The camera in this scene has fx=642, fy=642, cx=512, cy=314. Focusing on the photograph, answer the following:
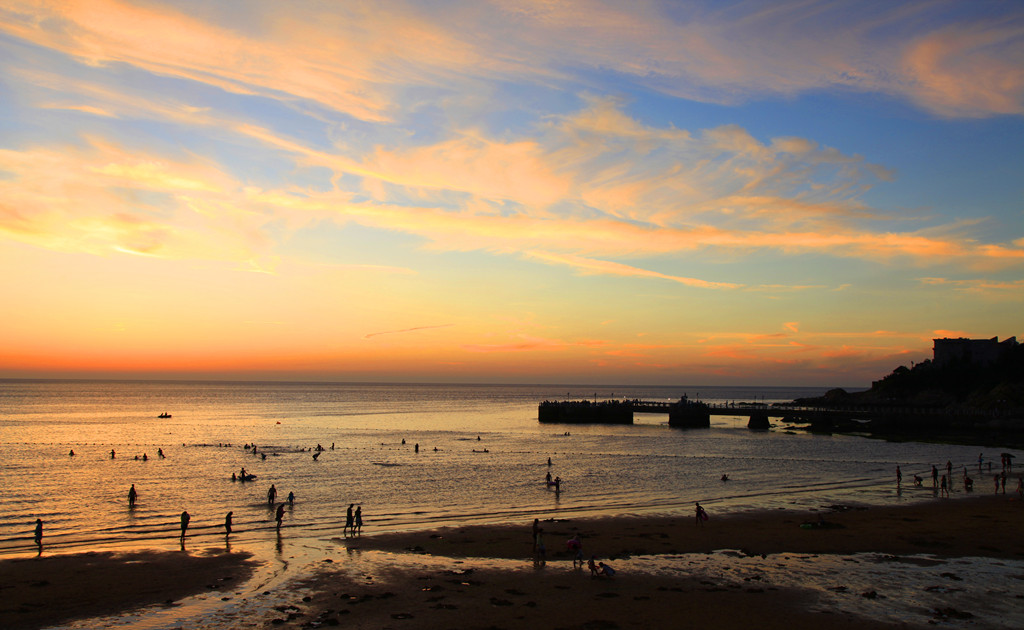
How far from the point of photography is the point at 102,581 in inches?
981

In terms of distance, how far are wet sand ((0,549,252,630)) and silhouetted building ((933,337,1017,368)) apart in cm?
15982

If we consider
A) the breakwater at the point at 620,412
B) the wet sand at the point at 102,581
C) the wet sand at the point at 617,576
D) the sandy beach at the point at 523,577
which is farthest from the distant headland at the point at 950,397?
the wet sand at the point at 102,581

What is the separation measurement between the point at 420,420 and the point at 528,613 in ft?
436

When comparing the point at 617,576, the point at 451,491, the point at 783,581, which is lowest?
the point at 451,491

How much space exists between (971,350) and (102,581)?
6934 inches

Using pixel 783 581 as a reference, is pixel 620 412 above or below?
below

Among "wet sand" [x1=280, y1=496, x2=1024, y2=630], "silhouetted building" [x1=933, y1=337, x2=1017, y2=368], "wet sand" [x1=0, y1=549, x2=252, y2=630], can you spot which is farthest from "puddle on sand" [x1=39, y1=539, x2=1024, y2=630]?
"silhouetted building" [x1=933, y1=337, x2=1017, y2=368]

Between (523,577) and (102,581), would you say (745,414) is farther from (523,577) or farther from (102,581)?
(102,581)

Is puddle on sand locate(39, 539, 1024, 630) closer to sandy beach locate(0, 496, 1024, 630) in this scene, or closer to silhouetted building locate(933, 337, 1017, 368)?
sandy beach locate(0, 496, 1024, 630)

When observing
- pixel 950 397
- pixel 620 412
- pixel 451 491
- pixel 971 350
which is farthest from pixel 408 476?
pixel 971 350

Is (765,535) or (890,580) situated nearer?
(890,580)

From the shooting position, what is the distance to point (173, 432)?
388 ft

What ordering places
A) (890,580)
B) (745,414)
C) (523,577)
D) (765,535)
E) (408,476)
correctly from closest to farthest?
1. (890,580)
2. (523,577)
3. (765,535)
4. (408,476)
5. (745,414)

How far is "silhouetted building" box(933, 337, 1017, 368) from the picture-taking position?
14562 centimetres
